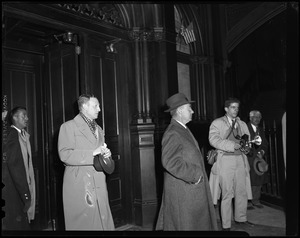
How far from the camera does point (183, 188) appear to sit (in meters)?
3.59

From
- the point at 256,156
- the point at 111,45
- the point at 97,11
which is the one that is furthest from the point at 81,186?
the point at 256,156

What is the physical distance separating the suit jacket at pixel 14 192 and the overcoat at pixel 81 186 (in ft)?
2.51

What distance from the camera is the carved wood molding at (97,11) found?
4.95 m

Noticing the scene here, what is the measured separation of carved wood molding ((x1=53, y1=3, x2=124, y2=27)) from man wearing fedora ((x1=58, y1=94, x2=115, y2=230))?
197 centimetres

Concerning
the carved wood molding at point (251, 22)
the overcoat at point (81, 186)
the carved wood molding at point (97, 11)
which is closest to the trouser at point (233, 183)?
the overcoat at point (81, 186)

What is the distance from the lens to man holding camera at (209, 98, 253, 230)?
16.3 feet

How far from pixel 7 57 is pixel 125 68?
6.01 ft

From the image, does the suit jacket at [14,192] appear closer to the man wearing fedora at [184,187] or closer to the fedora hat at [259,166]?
the man wearing fedora at [184,187]

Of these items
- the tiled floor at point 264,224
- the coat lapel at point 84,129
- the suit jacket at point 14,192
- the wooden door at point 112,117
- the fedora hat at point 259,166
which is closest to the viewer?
the coat lapel at point 84,129

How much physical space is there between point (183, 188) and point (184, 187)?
0.01 m

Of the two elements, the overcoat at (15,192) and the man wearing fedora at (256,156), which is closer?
the overcoat at (15,192)

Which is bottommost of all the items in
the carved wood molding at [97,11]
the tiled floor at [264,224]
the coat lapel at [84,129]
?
the tiled floor at [264,224]

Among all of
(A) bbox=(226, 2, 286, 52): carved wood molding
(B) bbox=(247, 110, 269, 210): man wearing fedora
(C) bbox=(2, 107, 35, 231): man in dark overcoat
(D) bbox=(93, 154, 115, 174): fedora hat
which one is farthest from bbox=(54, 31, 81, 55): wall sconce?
(A) bbox=(226, 2, 286, 52): carved wood molding

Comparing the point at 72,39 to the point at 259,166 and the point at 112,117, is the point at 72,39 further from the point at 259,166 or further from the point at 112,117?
the point at 259,166
